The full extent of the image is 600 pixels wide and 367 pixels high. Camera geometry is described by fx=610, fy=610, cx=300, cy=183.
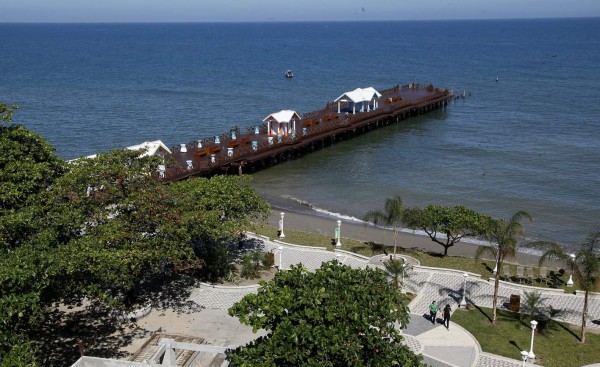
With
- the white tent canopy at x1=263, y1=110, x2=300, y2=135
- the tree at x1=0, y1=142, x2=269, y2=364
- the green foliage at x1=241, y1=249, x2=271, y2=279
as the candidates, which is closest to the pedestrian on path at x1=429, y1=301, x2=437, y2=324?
the green foliage at x1=241, y1=249, x2=271, y2=279

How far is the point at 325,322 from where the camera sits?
14.5m

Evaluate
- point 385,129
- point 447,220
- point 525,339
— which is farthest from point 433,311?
point 385,129

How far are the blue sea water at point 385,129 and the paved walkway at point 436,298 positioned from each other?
38.6 feet

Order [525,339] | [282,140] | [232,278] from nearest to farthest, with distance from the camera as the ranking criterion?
[525,339], [232,278], [282,140]

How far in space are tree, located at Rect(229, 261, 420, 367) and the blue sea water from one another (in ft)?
83.1

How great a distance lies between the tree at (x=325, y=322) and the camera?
45.9ft

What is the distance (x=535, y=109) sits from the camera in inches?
3012

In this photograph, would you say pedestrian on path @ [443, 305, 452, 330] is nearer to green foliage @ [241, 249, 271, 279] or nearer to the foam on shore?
green foliage @ [241, 249, 271, 279]

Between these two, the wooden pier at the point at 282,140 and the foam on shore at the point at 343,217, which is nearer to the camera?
the foam on shore at the point at 343,217

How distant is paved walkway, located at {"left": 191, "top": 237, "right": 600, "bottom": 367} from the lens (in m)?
20.5

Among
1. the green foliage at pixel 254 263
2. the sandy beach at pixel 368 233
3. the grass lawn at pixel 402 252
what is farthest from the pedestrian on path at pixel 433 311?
the sandy beach at pixel 368 233

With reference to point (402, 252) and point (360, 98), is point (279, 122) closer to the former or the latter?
point (360, 98)

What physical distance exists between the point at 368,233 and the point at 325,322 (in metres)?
23.3

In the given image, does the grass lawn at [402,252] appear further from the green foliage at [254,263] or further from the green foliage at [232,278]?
the green foliage at [232,278]
